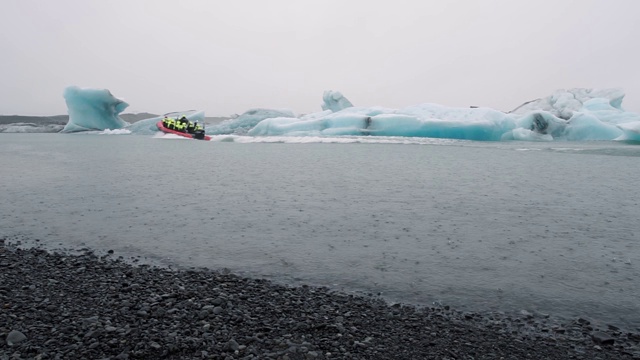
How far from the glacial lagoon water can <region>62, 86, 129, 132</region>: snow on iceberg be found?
3515cm

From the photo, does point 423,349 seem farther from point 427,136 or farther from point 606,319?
point 427,136

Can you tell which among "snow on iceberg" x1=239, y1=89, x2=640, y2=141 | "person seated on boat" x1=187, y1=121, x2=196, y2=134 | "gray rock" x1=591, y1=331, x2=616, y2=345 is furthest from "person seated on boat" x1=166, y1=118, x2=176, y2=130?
"gray rock" x1=591, y1=331, x2=616, y2=345

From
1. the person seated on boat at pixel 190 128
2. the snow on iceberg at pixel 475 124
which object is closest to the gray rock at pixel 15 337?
the snow on iceberg at pixel 475 124

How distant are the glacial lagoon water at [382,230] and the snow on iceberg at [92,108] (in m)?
35.1

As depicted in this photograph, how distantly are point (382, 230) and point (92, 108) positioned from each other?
5134 centimetres

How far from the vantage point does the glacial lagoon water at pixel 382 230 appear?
5.51 meters

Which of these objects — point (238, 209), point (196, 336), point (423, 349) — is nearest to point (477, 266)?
point (423, 349)

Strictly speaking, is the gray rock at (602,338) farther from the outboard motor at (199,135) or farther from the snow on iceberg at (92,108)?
the snow on iceberg at (92,108)

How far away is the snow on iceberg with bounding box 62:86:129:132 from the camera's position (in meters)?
47.7

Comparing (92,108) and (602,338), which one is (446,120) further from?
(92,108)

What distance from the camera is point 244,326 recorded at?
413 centimetres

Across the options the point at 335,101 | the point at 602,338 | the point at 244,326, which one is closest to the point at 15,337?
the point at 244,326

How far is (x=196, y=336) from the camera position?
153 inches

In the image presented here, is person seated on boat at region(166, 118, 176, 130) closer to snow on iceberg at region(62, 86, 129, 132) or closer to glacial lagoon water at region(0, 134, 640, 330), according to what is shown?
snow on iceberg at region(62, 86, 129, 132)
